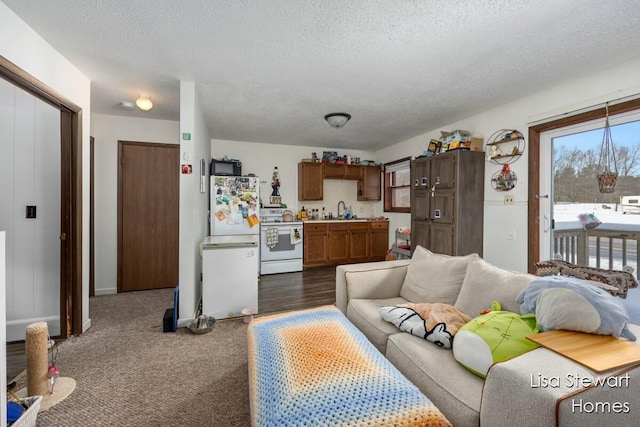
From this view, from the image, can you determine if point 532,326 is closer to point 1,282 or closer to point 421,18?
point 421,18

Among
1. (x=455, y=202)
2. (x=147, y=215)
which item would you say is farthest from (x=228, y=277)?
(x=455, y=202)

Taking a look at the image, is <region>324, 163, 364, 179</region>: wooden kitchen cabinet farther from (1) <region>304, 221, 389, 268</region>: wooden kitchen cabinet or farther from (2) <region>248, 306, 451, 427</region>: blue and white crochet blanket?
(2) <region>248, 306, 451, 427</region>: blue and white crochet blanket

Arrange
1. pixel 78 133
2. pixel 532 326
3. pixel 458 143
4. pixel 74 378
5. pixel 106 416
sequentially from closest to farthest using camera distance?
pixel 532 326 → pixel 106 416 → pixel 74 378 → pixel 78 133 → pixel 458 143

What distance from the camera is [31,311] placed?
2.39 metres

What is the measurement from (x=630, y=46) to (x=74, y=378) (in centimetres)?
456

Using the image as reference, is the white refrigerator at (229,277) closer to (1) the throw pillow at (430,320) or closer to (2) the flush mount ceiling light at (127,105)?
(1) the throw pillow at (430,320)

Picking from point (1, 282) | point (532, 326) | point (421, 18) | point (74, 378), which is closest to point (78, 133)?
point (1, 282)

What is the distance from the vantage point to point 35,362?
5.33 feet

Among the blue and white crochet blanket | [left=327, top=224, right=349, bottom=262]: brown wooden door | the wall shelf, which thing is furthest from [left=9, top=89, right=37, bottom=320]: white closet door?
the wall shelf

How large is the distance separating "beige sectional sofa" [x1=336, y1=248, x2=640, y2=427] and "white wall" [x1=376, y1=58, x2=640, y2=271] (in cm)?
161

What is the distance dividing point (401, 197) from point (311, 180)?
1.85 meters

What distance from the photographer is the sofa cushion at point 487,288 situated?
1495 mm

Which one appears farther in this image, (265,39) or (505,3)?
(265,39)

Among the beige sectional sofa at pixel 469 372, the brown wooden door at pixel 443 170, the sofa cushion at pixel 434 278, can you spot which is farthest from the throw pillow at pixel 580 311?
the brown wooden door at pixel 443 170
